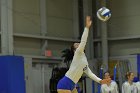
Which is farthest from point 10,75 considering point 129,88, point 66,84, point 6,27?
point 66,84

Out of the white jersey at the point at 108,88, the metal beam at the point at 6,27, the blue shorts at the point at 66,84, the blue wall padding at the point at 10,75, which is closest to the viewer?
the blue shorts at the point at 66,84

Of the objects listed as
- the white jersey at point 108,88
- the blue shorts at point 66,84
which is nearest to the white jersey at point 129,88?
the white jersey at point 108,88

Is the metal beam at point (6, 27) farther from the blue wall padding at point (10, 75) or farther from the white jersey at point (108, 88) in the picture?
the white jersey at point (108, 88)

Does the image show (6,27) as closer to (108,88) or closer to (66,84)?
(108,88)

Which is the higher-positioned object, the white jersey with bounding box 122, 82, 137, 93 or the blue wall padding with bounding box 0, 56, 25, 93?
the blue wall padding with bounding box 0, 56, 25, 93

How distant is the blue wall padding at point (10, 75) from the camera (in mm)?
11586

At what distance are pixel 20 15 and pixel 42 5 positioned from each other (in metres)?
1.35

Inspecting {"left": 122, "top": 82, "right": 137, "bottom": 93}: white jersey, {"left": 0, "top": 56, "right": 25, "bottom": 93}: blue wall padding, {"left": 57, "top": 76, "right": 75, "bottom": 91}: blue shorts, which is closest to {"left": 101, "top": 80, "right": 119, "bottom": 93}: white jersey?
{"left": 122, "top": 82, "right": 137, "bottom": 93}: white jersey

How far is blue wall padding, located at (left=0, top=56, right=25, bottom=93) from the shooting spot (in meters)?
11.6

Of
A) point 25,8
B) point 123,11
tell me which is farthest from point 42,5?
point 123,11

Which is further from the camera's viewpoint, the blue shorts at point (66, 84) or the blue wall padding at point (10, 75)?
the blue wall padding at point (10, 75)

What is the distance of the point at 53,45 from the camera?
1533 centimetres

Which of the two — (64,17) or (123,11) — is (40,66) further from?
(123,11)

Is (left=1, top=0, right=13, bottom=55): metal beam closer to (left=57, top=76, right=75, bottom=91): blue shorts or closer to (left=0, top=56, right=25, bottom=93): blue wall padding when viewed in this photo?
(left=0, top=56, right=25, bottom=93): blue wall padding
